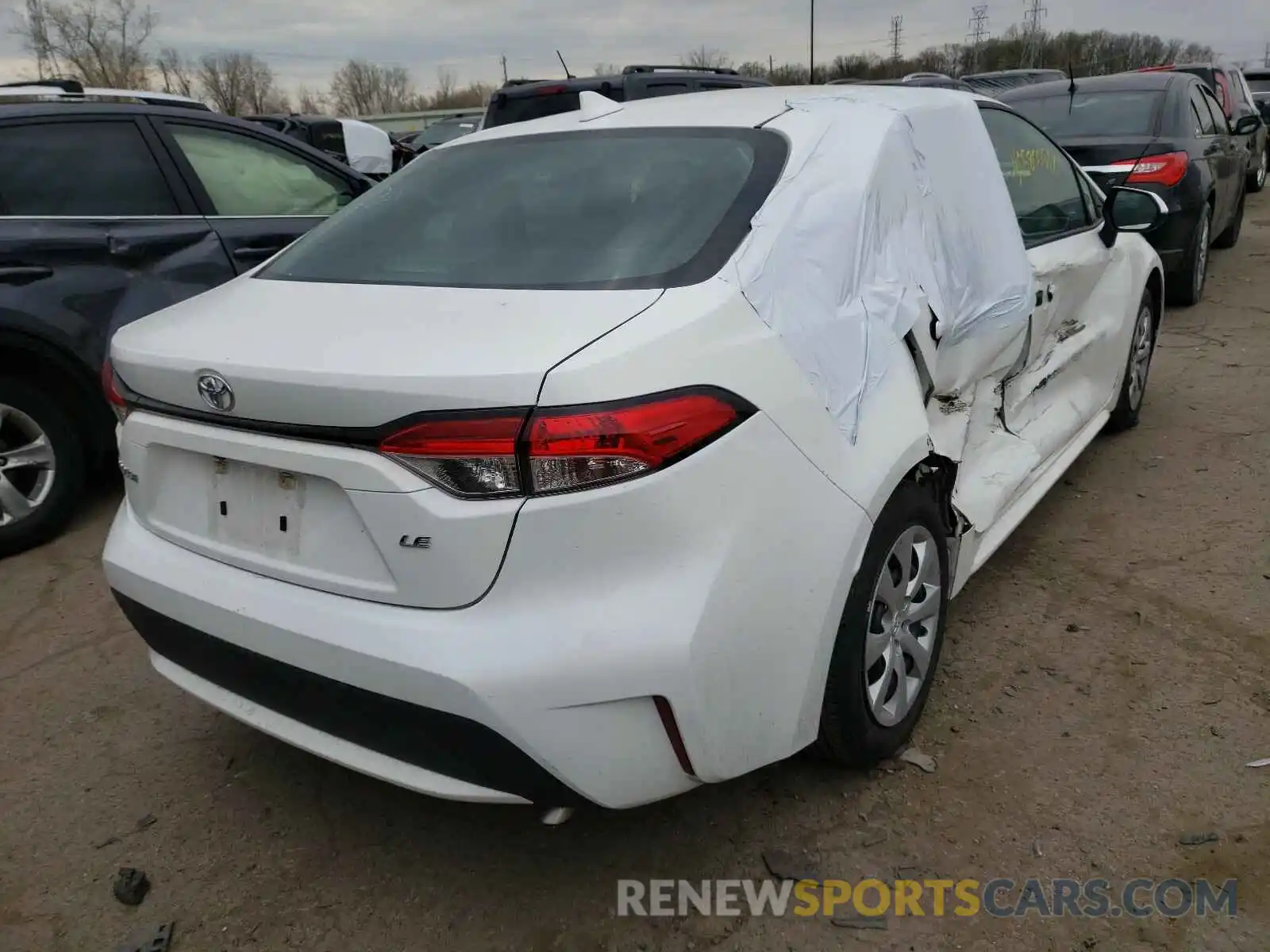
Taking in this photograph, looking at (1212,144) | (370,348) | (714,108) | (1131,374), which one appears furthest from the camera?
(1212,144)

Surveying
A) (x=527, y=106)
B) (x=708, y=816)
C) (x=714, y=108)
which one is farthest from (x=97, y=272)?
(x=527, y=106)

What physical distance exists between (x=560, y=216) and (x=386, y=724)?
1.22 meters

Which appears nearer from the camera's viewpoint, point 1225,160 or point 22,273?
point 22,273

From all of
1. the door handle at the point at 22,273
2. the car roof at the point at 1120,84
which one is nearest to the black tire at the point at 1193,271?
the car roof at the point at 1120,84

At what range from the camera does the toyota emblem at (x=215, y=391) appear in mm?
1866

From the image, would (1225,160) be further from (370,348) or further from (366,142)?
(366,142)

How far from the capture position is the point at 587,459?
165 cm

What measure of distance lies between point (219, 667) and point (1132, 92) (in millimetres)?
7243

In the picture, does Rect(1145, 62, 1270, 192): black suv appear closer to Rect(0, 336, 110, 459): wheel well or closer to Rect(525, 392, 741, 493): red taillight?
Rect(0, 336, 110, 459): wheel well

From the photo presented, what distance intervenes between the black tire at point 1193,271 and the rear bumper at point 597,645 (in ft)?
20.4

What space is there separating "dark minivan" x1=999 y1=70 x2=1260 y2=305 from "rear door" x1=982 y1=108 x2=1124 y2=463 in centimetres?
247

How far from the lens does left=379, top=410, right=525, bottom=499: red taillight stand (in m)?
1.63

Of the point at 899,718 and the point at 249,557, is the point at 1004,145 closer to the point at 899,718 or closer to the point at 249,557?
the point at 899,718

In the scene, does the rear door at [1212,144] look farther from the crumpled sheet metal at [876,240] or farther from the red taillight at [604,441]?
the red taillight at [604,441]
